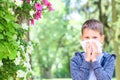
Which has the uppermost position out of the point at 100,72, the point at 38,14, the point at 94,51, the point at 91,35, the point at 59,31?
the point at 59,31

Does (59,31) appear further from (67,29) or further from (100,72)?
(100,72)

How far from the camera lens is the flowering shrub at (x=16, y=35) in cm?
378

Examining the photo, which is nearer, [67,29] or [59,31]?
[67,29]

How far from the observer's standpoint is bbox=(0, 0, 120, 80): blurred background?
4573 mm

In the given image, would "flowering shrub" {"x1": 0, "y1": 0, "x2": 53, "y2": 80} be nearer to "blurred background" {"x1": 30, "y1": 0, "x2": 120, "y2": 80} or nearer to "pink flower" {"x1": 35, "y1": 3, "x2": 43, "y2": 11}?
"pink flower" {"x1": 35, "y1": 3, "x2": 43, "y2": 11}

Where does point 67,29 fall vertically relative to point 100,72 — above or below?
above

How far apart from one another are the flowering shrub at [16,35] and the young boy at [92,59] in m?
0.79

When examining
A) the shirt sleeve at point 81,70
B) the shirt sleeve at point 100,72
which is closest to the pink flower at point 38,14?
the shirt sleeve at point 81,70

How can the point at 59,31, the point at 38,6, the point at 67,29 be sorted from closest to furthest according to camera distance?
the point at 38,6, the point at 67,29, the point at 59,31

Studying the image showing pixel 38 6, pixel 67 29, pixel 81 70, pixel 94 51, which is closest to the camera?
pixel 94 51

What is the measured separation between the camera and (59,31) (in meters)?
26.0

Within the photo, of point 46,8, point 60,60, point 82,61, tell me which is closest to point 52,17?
point 60,60

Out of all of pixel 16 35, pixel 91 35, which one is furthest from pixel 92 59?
pixel 16 35

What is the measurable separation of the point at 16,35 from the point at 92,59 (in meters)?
1.32
